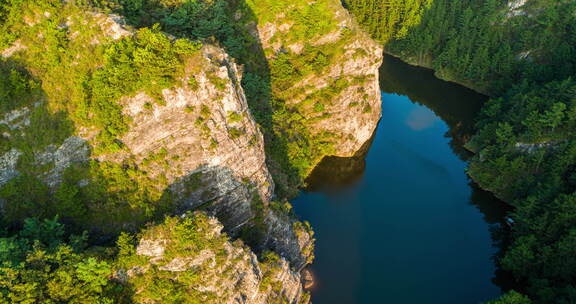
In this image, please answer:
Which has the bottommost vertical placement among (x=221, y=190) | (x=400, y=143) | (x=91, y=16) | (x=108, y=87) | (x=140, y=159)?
(x=400, y=143)

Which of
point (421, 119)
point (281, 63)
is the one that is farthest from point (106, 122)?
point (421, 119)

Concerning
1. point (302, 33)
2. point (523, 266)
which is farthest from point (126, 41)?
point (523, 266)

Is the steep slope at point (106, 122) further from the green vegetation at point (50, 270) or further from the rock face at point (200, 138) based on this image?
the green vegetation at point (50, 270)

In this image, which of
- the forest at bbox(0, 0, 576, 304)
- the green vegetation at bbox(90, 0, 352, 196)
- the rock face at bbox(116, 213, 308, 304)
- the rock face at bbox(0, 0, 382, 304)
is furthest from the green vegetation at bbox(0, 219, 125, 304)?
the green vegetation at bbox(90, 0, 352, 196)

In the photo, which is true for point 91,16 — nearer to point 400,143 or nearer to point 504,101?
point 400,143

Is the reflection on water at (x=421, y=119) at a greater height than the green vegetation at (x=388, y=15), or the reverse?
the green vegetation at (x=388, y=15)

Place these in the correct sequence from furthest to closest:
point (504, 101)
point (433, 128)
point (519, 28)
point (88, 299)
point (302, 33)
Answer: point (519, 28) → point (433, 128) → point (504, 101) → point (302, 33) → point (88, 299)

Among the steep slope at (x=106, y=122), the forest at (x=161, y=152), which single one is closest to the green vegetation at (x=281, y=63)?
the forest at (x=161, y=152)
